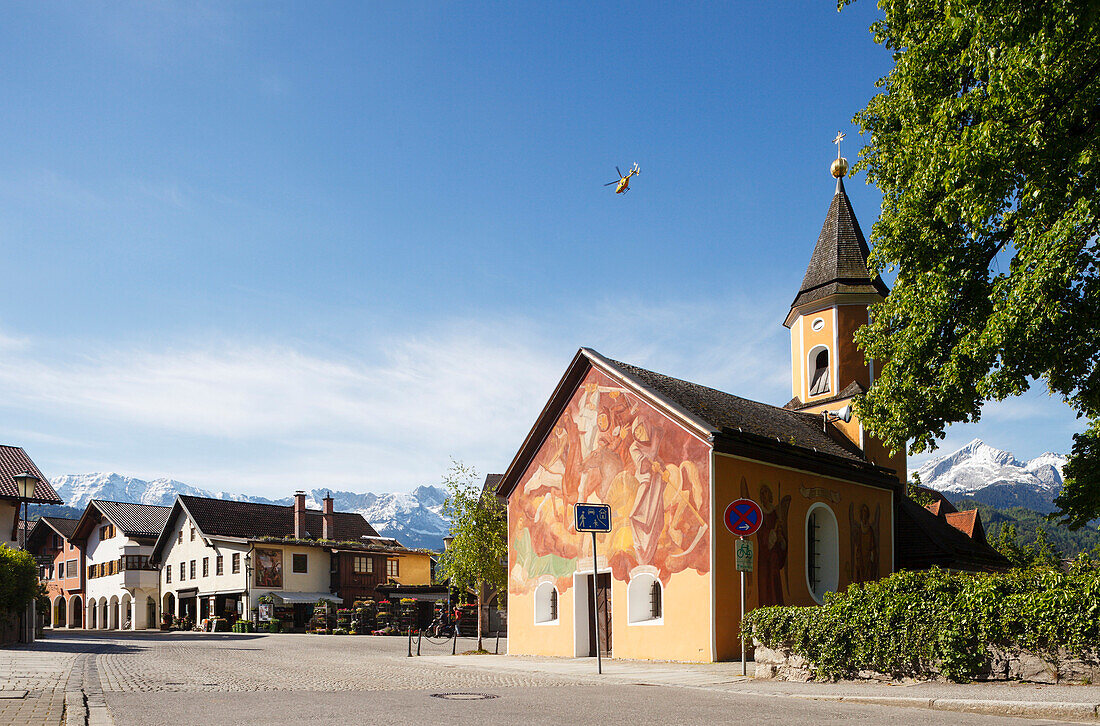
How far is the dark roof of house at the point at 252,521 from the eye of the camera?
203 feet

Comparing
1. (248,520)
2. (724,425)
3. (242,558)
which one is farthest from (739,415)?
(248,520)

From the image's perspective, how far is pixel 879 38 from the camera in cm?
1825

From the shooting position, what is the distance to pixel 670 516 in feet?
71.3

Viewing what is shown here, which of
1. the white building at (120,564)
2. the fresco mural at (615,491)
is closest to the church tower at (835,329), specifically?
the fresco mural at (615,491)

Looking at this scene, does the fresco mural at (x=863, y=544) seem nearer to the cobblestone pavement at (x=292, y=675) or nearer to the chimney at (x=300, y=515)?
the cobblestone pavement at (x=292, y=675)

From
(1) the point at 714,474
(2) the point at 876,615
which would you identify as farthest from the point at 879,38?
(2) the point at 876,615

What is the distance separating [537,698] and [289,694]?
11.7ft

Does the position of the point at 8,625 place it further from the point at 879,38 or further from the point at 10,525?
the point at 879,38

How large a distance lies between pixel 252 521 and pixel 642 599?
159ft

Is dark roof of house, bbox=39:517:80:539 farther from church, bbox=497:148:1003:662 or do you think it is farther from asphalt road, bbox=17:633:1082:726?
asphalt road, bbox=17:633:1082:726

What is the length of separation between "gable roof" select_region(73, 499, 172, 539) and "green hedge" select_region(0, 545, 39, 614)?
38.8 metres

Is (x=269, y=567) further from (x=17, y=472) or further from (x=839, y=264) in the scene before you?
(x=839, y=264)

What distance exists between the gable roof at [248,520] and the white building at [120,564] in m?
2.04

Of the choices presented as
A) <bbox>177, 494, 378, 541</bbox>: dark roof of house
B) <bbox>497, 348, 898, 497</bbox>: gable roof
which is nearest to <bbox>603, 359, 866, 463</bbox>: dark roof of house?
<bbox>497, 348, 898, 497</bbox>: gable roof
